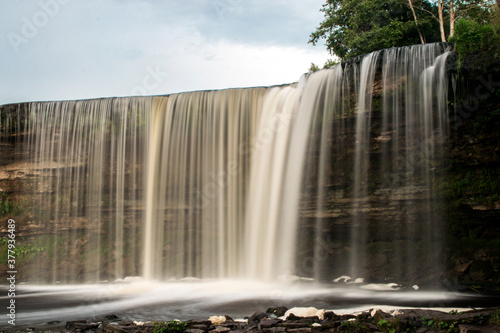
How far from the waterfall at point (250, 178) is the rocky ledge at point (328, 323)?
4.63 meters

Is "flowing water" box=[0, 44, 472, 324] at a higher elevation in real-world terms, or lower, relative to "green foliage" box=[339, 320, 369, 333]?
higher

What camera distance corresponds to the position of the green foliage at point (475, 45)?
38.7ft

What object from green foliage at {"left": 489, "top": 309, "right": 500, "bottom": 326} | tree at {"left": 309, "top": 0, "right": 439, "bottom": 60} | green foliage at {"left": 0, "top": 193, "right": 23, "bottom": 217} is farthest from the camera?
tree at {"left": 309, "top": 0, "right": 439, "bottom": 60}

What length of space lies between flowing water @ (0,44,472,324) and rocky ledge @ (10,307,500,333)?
451 centimetres

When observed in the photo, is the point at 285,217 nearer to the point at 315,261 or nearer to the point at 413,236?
the point at 315,261

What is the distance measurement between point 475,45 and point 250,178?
7.63 meters

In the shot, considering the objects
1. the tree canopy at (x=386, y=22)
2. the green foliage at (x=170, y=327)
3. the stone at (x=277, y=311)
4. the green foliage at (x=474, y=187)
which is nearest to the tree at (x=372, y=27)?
the tree canopy at (x=386, y=22)

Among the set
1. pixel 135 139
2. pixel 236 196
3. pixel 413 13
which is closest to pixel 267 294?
pixel 236 196

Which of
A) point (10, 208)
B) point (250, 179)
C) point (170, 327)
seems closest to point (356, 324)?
point (170, 327)

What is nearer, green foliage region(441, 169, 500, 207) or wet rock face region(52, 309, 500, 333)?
wet rock face region(52, 309, 500, 333)

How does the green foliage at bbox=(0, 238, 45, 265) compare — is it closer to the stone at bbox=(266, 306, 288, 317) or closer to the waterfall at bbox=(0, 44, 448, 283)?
the waterfall at bbox=(0, 44, 448, 283)

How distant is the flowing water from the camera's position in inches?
494

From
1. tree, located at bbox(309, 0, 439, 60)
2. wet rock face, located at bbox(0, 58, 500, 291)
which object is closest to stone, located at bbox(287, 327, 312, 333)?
wet rock face, located at bbox(0, 58, 500, 291)

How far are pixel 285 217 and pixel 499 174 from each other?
19.6 ft
